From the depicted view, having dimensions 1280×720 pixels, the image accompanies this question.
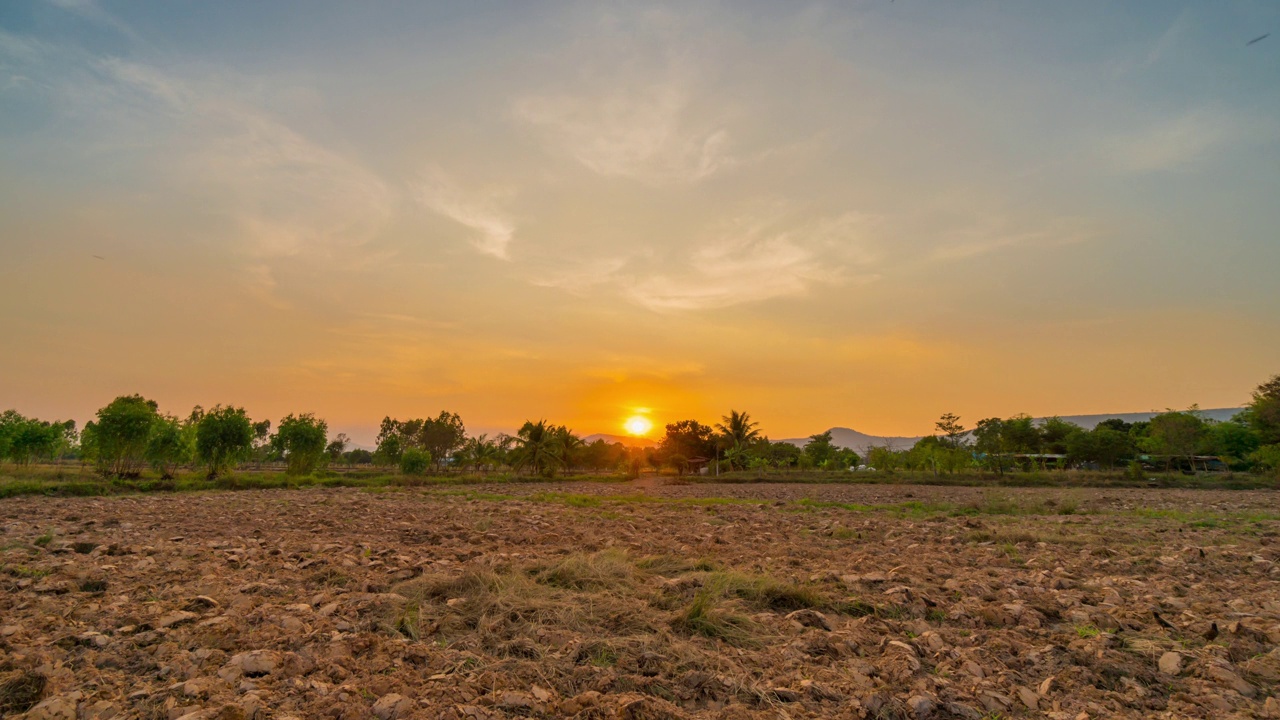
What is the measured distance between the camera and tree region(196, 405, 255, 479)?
36469 millimetres

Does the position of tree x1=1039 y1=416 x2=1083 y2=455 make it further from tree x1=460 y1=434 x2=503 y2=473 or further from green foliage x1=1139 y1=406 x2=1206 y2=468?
tree x1=460 y1=434 x2=503 y2=473

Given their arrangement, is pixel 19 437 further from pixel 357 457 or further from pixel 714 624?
pixel 357 457

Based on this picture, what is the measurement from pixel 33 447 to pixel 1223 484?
313 feet

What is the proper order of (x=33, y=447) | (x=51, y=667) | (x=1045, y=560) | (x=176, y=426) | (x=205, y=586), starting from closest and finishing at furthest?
1. (x=51, y=667)
2. (x=205, y=586)
3. (x=1045, y=560)
4. (x=176, y=426)
5. (x=33, y=447)

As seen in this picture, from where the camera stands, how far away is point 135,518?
14.6 metres

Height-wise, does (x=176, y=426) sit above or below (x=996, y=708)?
Answer: above

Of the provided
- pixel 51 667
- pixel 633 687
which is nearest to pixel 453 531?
pixel 51 667

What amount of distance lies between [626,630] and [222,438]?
138ft

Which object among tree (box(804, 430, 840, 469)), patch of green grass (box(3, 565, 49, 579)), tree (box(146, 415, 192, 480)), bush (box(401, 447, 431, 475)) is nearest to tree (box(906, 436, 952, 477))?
tree (box(804, 430, 840, 469))

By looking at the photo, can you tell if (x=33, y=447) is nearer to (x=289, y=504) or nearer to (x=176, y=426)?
(x=176, y=426)

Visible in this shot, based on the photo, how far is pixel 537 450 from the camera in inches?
2502

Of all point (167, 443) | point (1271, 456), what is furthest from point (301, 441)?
point (1271, 456)

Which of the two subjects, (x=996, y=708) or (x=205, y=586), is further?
(x=205, y=586)

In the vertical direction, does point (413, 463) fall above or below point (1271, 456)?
below
